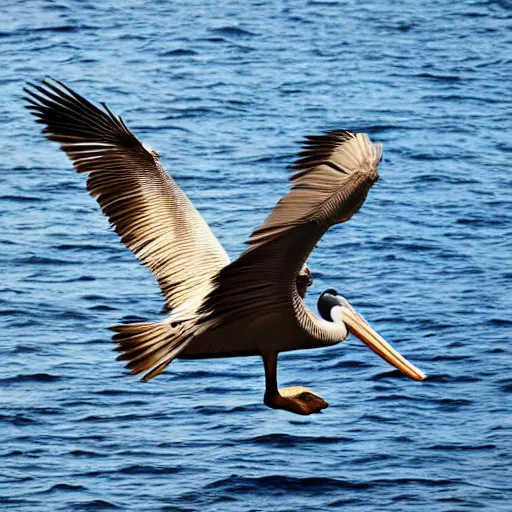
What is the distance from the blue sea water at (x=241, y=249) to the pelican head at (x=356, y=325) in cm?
442

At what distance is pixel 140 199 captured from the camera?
389 inches

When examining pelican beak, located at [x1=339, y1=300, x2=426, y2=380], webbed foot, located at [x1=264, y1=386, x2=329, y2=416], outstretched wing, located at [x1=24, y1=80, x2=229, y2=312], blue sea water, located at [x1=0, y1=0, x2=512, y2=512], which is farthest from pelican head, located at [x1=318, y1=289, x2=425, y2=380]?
blue sea water, located at [x1=0, y1=0, x2=512, y2=512]

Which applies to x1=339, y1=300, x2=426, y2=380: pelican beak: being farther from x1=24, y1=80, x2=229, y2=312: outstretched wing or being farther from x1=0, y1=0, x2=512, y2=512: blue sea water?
x1=0, y1=0, x2=512, y2=512: blue sea water

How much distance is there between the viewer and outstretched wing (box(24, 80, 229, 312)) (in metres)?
9.62

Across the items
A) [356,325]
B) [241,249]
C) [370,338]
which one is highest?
[356,325]

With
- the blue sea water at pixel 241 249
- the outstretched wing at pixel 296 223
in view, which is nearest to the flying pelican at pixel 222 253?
the outstretched wing at pixel 296 223

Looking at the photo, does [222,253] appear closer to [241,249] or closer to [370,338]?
[370,338]

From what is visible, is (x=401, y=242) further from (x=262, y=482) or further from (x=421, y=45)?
(x=421, y=45)

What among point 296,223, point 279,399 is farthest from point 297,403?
point 296,223

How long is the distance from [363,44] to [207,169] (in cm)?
618

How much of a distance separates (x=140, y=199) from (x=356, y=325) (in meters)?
1.59

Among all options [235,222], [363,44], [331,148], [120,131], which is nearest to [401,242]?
[235,222]

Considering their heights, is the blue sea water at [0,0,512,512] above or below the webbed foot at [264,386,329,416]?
below

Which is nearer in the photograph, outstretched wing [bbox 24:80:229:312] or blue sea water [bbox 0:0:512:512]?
outstretched wing [bbox 24:80:229:312]
